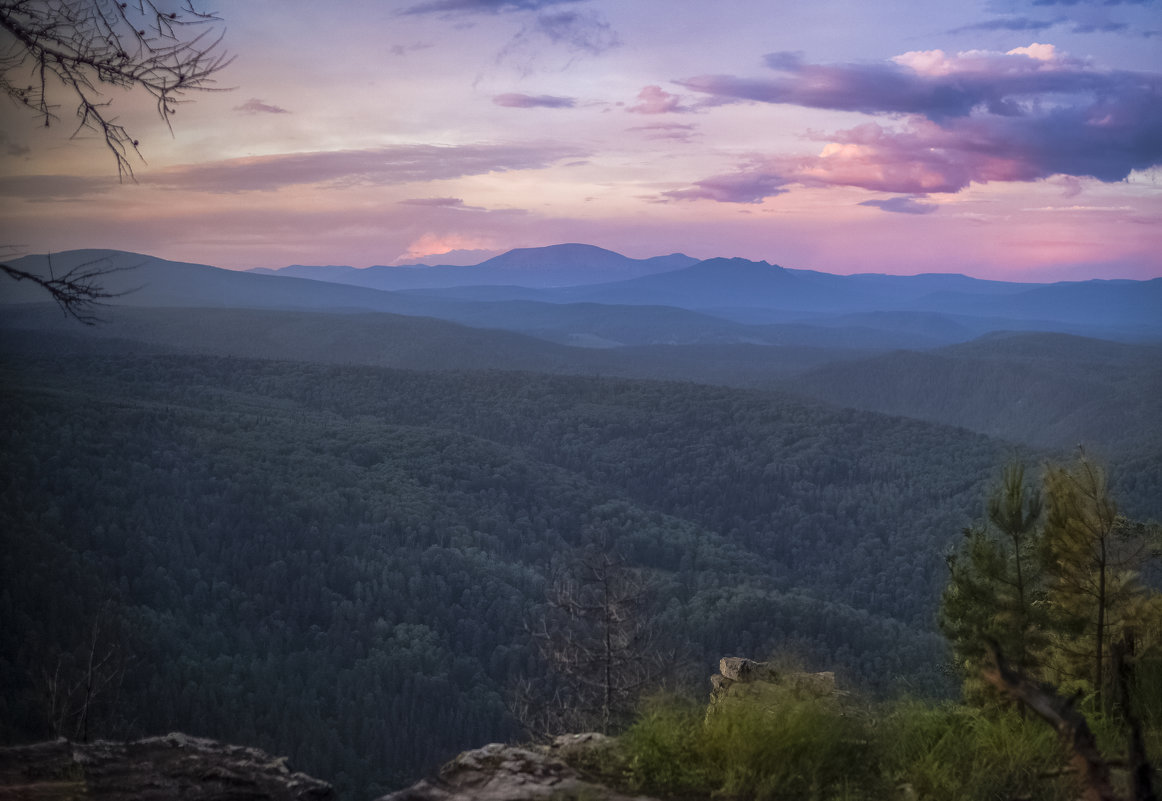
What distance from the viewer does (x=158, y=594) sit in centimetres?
6919

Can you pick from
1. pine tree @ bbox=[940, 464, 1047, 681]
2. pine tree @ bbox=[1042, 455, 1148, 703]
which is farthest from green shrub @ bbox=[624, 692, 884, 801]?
pine tree @ bbox=[940, 464, 1047, 681]

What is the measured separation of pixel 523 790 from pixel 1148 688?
16.4 feet

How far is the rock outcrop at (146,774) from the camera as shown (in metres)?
5.33

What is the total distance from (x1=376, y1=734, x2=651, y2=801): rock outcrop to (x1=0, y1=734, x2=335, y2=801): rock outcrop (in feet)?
2.62

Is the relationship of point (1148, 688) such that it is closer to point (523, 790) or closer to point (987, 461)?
point (523, 790)

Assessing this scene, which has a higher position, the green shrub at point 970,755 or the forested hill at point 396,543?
the green shrub at point 970,755

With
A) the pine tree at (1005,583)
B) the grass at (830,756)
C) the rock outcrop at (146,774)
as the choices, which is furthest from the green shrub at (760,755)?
the pine tree at (1005,583)

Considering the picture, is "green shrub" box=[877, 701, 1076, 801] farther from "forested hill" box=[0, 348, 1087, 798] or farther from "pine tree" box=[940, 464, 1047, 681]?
"forested hill" box=[0, 348, 1087, 798]

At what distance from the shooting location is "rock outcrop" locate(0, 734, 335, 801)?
5328 mm

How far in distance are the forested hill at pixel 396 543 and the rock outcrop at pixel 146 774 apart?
53.1 feet

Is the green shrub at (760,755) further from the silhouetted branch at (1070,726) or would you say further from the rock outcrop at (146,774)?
the rock outcrop at (146,774)

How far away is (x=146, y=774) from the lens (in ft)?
18.8

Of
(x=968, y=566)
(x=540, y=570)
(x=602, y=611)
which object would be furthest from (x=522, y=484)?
(x=968, y=566)

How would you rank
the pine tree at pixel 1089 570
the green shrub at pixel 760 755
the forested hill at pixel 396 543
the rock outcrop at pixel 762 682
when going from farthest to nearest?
1. the forested hill at pixel 396 543
2. the pine tree at pixel 1089 570
3. the rock outcrop at pixel 762 682
4. the green shrub at pixel 760 755
